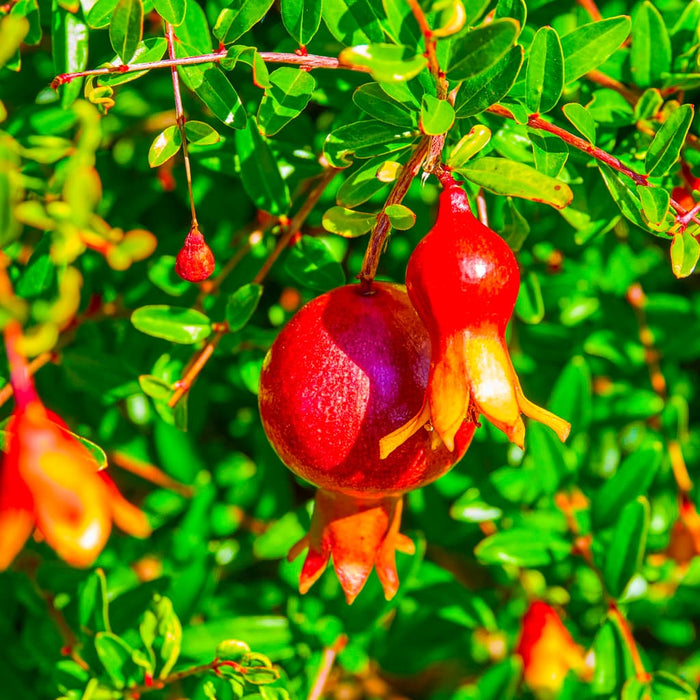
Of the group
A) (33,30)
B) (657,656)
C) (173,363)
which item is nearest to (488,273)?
(173,363)

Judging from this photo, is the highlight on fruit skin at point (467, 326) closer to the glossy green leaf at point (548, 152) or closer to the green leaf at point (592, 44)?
the glossy green leaf at point (548, 152)

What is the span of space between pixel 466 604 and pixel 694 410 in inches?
24.3

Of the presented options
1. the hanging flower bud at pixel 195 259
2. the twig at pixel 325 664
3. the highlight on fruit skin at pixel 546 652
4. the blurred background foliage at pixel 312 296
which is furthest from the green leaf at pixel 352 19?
the highlight on fruit skin at pixel 546 652

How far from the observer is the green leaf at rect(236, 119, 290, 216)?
92 centimetres

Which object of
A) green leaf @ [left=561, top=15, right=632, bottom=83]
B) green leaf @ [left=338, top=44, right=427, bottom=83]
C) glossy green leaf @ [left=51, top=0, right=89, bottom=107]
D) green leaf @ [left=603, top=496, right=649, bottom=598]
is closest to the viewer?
green leaf @ [left=338, top=44, right=427, bottom=83]

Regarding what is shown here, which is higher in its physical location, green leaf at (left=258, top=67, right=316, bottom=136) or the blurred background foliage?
green leaf at (left=258, top=67, right=316, bottom=136)

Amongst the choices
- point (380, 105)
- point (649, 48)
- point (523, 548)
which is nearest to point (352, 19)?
point (380, 105)

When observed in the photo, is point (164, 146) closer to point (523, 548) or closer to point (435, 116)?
point (435, 116)

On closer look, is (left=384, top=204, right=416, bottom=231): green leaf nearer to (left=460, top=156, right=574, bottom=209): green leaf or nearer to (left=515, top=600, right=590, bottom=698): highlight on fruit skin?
(left=460, top=156, right=574, bottom=209): green leaf

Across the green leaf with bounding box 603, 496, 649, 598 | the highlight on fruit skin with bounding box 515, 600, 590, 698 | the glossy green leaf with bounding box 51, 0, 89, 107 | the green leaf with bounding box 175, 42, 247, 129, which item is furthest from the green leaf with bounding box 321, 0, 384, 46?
the highlight on fruit skin with bounding box 515, 600, 590, 698

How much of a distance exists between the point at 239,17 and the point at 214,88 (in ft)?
0.24

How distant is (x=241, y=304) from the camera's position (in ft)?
3.07

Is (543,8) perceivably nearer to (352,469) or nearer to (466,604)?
(352,469)

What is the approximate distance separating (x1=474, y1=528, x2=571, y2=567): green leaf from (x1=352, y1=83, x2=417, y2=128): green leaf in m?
0.63
